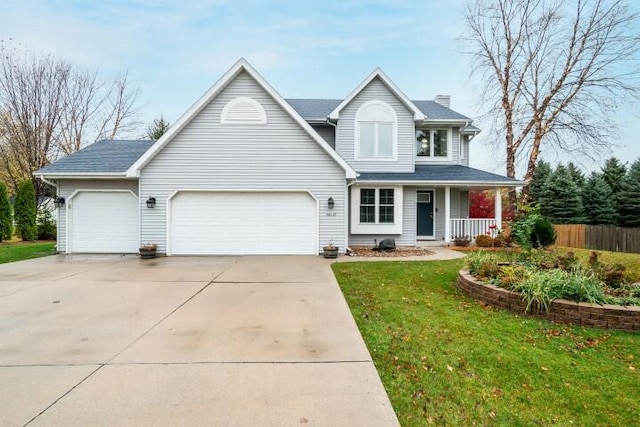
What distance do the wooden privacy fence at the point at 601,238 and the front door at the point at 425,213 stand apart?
8897 mm

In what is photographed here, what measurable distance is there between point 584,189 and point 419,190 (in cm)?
1808

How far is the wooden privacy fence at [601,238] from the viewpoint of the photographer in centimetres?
1571

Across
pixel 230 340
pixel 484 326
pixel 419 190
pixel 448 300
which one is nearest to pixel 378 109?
pixel 419 190

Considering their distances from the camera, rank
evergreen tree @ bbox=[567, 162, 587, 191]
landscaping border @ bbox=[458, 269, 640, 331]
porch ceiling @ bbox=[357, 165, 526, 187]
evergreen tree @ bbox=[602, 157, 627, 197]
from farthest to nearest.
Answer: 1. evergreen tree @ bbox=[567, 162, 587, 191]
2. evergreen tree @ bbox=[602, 157, 627, 197]
3. porch ceiling @ bbox=[357, 165, 526, 187]
4. landscaping border @ bbox=[458, 269, 640, 331]

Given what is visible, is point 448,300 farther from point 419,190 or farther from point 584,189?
point 584,189

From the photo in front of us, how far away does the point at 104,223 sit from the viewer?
1202cm

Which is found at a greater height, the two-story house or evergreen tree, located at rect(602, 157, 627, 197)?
evergreen tree, located at rect(602, 157, 627, 197)

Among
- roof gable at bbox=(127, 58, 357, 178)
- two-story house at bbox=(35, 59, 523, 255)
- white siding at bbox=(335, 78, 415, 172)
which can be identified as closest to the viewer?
roof gable at bbox=(127, 58, 357, 178)

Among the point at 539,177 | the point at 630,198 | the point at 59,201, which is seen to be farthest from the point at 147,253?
the point at 539,177

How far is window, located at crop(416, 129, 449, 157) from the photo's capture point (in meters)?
15.6

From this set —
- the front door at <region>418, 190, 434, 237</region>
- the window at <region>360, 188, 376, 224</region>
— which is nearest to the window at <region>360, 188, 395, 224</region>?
the window at <region>360, 188, 376, 224</region>

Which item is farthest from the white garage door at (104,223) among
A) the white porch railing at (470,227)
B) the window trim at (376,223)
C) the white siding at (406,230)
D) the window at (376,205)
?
the white porch railing at (470,227)

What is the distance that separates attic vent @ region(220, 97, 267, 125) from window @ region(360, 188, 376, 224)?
500cm

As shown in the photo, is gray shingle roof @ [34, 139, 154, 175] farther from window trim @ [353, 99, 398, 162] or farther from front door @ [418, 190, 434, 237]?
front door @ [418, 190, 434, 237]
